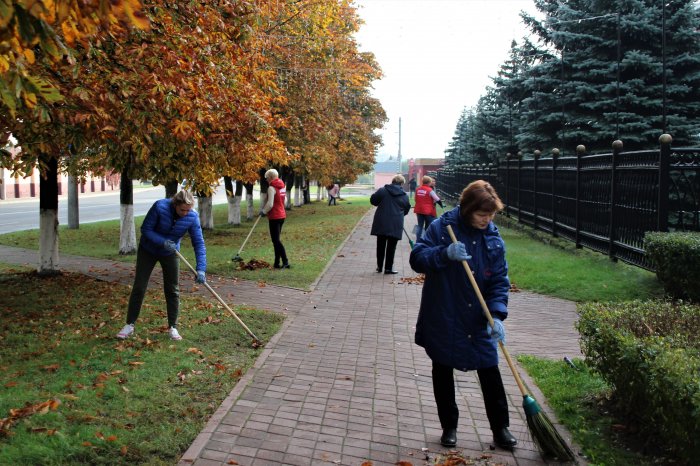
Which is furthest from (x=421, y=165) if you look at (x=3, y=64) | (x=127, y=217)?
(x=3, y=64)

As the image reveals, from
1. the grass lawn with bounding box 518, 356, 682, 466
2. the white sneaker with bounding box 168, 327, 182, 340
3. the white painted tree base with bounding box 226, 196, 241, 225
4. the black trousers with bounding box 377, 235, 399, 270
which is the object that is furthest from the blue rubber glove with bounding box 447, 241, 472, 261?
the white painted tree base with bounding box 226, 196, 241, 225

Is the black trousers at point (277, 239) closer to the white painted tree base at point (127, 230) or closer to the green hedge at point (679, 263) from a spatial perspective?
the white painted tree base at point (127, 230)

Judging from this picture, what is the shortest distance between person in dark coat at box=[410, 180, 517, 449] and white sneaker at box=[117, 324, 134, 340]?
3821 millimetres

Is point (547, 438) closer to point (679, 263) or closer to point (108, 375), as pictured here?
point (108, 375)

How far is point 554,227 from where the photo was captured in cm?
1734

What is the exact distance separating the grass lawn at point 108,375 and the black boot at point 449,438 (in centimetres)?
163

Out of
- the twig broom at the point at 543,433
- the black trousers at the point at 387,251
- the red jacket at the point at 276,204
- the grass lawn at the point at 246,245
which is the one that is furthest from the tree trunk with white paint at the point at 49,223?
the twig broom at the point at 543,433

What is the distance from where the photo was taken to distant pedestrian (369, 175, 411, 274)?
12.8 metres

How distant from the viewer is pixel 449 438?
189 inches

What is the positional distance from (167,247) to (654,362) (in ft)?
15.7

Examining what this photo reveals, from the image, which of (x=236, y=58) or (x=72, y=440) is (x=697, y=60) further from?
(x=72, y=440)

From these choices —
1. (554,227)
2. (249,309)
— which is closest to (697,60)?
(554,227)

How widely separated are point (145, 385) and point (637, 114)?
15677 millimetres

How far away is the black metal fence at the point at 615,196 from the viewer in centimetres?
1029
